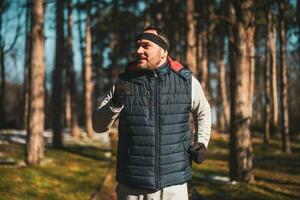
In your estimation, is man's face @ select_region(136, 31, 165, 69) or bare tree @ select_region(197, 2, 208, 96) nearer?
man's face @ select_region(136, 31, 165, 69)

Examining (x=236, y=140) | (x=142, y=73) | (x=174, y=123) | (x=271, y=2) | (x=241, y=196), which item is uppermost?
(x=271, y=2)

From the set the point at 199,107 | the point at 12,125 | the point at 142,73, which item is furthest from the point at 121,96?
the point at 12,125

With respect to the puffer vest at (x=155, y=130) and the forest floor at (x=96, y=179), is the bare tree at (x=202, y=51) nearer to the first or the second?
the forest floor at (x=96, y=179)

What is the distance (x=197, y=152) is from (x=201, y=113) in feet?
1.20

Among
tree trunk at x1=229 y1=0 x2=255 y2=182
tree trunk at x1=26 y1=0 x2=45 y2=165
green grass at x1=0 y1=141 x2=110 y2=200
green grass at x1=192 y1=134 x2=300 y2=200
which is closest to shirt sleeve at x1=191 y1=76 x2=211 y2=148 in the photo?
green grass at x1=0 y1=141 x2=110 y2=200

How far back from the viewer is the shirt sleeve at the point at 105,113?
3.69m

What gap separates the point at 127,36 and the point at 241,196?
93.5 ft

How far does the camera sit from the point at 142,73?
392 cm

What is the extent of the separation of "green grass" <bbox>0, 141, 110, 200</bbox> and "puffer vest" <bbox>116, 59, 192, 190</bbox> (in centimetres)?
536

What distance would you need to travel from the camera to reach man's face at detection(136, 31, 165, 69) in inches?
150

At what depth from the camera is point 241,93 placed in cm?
1131

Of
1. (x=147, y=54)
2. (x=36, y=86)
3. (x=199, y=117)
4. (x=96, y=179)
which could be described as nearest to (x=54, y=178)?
(x=96, y=179)

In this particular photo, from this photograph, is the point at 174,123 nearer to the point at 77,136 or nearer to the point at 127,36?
the point at 77,136

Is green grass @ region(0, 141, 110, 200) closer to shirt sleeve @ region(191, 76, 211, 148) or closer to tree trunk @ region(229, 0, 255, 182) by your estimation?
tree trunk @ region(229, 0, 255, 182)
